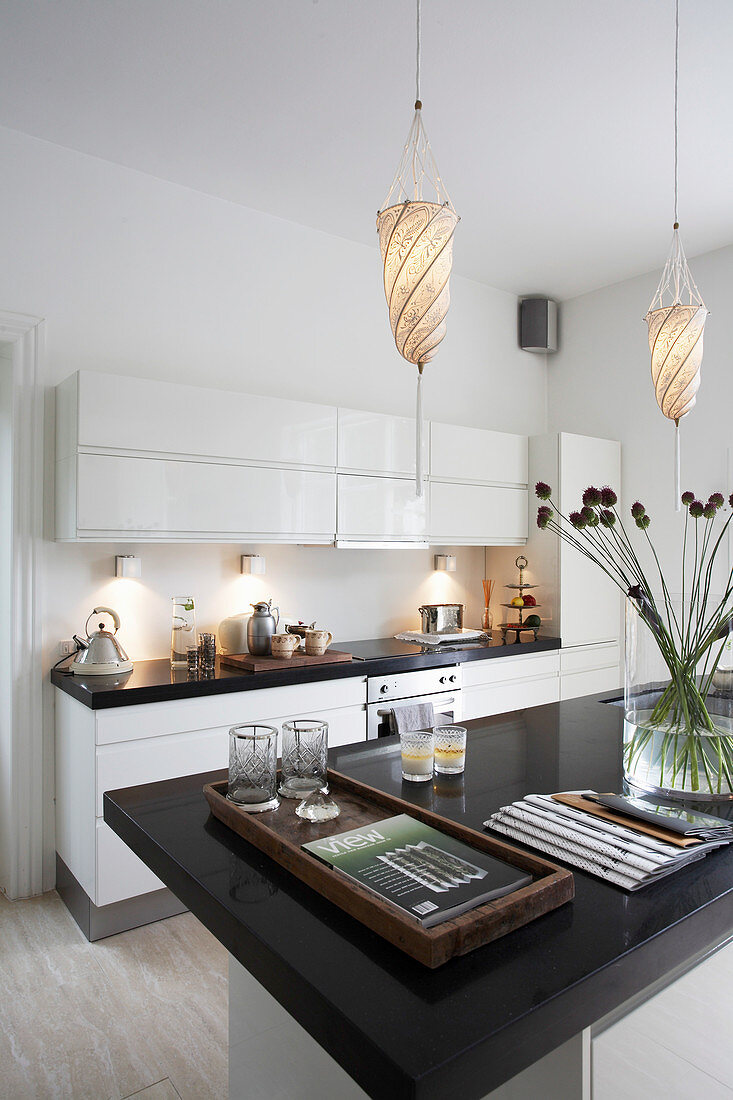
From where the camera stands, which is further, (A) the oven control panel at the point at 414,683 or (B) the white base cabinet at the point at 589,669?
(B) the white base cabinet at the point at 589,669

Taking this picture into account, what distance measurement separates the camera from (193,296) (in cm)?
335

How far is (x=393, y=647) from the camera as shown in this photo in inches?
144

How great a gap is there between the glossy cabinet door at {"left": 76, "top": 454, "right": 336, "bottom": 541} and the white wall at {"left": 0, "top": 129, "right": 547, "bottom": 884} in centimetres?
38

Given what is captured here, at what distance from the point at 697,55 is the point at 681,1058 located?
9.40 ft

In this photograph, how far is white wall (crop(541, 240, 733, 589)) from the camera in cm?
393

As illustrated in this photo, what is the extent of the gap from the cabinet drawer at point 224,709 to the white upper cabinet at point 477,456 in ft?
4.26

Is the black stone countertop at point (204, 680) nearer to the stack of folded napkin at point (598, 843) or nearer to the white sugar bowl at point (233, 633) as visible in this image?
the white sugar bowl at point (233, 633)

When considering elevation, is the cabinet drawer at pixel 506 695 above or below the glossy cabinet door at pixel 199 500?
below

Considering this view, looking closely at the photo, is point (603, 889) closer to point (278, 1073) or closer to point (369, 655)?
point (278, 1073)

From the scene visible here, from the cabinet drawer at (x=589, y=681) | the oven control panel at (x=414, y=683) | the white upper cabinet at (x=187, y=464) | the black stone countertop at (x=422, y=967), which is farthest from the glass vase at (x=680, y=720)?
the cabinet drawer at (x=589, y=681)

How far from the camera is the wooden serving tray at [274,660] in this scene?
295 cm

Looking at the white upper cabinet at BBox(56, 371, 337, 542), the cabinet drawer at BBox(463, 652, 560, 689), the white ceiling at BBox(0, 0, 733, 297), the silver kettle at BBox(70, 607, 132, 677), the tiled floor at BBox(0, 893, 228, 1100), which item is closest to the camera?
the tiled floor at BBox(0, 893, 228, 1100)

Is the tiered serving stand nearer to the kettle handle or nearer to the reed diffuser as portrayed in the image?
the reed diffuser

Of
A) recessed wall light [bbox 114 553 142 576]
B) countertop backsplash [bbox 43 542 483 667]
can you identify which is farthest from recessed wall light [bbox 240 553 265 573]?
recessed wall light [bbox 114 553 142 576]
